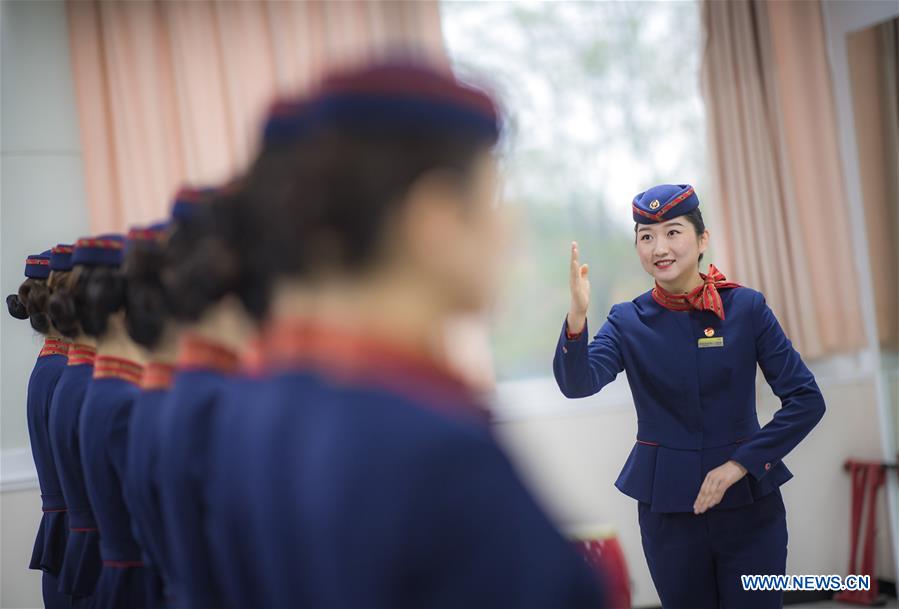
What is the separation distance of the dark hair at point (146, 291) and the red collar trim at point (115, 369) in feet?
0.75

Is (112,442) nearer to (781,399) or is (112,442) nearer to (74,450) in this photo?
(74,450)

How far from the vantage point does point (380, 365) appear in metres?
0.81

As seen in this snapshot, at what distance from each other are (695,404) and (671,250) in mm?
448

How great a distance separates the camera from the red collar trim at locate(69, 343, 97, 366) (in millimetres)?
2383

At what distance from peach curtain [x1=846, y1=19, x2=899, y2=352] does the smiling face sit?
6.91 feet

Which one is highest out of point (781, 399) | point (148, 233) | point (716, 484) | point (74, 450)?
point (148, 233)

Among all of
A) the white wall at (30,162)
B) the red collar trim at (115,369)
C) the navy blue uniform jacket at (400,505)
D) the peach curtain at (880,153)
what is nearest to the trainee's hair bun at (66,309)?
the red collar trim at (115,369)

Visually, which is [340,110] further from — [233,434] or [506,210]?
[233,434]

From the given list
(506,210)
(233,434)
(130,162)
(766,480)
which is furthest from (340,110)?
(130,162)

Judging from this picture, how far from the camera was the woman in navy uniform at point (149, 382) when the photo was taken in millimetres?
1506

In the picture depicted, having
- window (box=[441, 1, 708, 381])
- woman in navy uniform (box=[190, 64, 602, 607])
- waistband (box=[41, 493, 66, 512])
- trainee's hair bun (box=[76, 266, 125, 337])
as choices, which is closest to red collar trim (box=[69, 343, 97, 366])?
trainee's hair bun (box=[76, 266, 125, 337])

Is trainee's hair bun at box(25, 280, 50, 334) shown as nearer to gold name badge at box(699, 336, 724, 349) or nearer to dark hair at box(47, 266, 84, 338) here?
dark hair at box(47, 266, 84, 338)

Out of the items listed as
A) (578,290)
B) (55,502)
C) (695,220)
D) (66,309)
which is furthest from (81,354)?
(695,220)

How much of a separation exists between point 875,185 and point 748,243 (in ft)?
2.13
